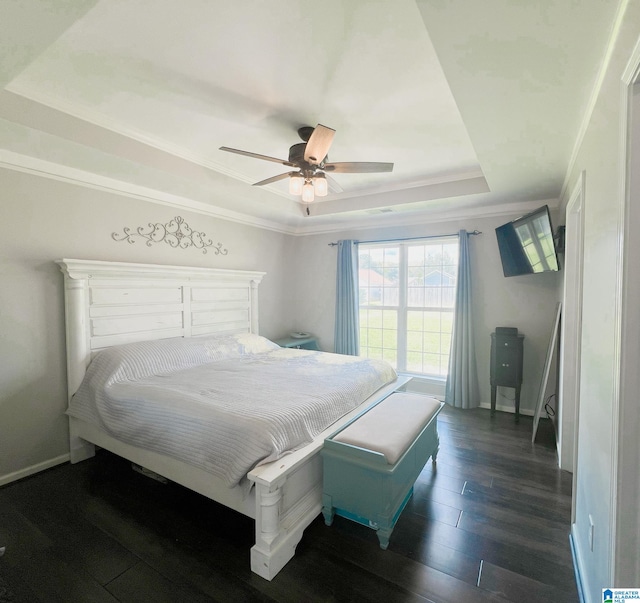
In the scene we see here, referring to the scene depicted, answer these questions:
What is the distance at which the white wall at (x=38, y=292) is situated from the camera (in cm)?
235

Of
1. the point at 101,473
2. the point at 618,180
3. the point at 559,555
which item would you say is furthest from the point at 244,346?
the point at 618,180

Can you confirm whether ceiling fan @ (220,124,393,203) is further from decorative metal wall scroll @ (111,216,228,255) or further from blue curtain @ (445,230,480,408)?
blue curtain @ (445,230,480,408)

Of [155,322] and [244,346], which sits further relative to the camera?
[244,346]

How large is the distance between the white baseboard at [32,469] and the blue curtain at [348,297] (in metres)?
3.19

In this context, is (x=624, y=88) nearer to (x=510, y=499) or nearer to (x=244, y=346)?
(x=510, y=499)

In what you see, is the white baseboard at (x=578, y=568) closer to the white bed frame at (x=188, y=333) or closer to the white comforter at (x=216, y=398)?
the white bed frame at (x=188, y=333)

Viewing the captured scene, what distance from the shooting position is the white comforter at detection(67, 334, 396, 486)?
1.77 metres

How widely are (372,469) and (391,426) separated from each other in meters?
Result: 0.39

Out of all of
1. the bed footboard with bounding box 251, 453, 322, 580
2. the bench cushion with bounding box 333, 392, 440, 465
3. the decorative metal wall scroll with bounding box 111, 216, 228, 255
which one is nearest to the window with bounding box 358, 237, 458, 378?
the bench cushion with bounding box 333, 392, 440, 465

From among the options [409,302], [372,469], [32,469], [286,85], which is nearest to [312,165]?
[286,85]

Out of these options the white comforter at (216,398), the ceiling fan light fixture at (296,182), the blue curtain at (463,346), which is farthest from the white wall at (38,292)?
the blue curtain at (463,346)

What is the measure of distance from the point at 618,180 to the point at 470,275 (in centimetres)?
286

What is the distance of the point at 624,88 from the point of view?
1.04 metres

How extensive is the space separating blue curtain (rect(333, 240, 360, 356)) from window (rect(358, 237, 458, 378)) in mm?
204
